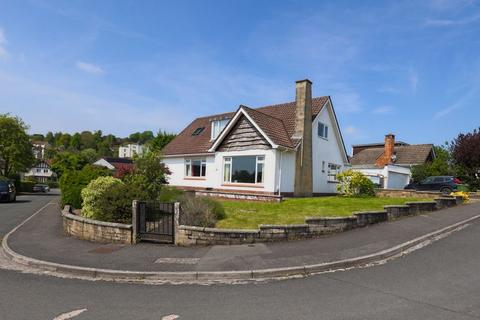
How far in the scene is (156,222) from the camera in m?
11.6

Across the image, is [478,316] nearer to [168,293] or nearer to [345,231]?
[168,293]

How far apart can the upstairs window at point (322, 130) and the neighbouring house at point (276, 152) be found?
0.04 ft

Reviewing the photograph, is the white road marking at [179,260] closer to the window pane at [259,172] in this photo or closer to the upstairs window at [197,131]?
the window pane at [259,172]

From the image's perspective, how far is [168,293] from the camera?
267 inches

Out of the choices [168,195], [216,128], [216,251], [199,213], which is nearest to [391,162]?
[216,128]

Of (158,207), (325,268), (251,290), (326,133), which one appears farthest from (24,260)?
(326,133)

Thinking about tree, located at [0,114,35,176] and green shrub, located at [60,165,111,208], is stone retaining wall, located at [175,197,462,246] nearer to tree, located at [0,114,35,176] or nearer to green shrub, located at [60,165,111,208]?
green shrub, located at [60,165,111,208]

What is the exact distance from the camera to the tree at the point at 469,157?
1203 inches

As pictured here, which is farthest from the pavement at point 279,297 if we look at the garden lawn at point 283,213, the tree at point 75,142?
the tree at point 75,142

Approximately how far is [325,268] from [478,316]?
3262 millimetres

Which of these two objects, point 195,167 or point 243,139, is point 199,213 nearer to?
point 243,139

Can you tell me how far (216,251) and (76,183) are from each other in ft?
35.7

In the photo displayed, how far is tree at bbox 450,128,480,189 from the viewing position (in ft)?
100

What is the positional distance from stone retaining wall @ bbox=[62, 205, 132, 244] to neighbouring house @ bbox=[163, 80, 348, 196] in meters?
9.98
